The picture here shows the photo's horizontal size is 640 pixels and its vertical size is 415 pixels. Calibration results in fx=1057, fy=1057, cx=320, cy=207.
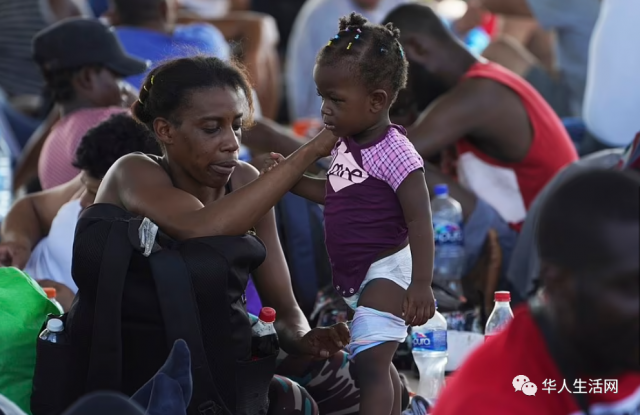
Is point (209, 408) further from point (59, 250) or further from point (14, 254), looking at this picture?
point (14, 254)

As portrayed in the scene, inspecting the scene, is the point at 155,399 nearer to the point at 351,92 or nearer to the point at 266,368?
the point at 266,368

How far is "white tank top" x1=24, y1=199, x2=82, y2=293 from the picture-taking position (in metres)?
3.75

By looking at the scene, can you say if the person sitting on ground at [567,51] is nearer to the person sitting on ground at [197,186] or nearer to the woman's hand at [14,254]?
the woman's hand at [14,254]

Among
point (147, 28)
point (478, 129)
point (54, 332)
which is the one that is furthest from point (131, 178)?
point (147, 28)

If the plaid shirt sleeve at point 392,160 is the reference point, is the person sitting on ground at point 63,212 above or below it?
below

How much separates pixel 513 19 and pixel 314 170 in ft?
16.2

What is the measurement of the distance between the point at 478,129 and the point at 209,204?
2088mm

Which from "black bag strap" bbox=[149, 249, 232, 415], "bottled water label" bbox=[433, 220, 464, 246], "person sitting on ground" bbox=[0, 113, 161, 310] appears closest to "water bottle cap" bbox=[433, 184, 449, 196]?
"bottled water label" bbox=[433, 220, 464, 246]

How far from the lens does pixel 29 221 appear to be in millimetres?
4008

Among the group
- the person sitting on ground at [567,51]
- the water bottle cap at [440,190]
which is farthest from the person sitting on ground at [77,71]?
the person sitting on ground at [567,51]

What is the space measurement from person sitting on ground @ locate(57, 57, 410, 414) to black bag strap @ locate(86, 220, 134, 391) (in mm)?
45

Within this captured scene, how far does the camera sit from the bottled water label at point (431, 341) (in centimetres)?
357

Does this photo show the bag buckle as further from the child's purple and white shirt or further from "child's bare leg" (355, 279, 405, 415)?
the child's purple and white shirt

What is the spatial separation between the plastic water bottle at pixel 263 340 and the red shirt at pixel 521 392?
1.04m
